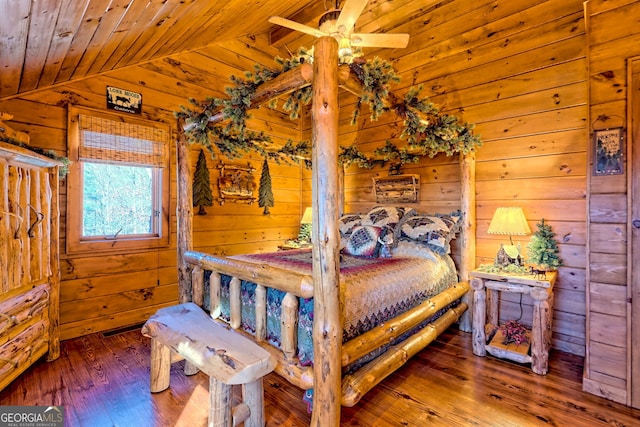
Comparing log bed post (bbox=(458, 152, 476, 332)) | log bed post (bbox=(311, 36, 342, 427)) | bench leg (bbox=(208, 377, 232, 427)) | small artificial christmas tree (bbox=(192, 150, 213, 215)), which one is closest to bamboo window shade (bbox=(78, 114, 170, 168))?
small artificial christmas tree (bbox=(192, 150, 213, 215))

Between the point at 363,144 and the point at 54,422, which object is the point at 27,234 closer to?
the point at 54,422

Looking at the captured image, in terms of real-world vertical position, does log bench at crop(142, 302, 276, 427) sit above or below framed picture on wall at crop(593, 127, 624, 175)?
below

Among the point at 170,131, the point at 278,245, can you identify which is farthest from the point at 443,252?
the point at 170,131

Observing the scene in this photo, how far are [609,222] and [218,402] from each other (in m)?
2.57

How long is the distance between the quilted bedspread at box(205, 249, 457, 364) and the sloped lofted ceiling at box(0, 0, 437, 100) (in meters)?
1.86

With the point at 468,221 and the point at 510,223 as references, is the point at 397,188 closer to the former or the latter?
the point at 468,221

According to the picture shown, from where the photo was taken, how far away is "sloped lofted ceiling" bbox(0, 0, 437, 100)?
5.33 feet

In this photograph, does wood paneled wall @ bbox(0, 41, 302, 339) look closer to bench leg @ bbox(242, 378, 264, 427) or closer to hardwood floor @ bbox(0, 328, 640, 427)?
hardwood floor @ bbox(0, 328, 640, 427)

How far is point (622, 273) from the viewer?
6.28 ft

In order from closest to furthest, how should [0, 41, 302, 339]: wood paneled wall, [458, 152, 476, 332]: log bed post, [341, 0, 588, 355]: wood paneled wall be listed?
[341, 0, 588, 355]: wood paneled wall, [0, 41, 302, 339]: wood paneled wall, [458, 152, 476, 332]: log bed post

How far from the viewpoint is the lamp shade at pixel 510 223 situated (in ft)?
8.34

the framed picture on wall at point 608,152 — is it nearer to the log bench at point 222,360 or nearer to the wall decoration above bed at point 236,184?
the log bench at point 222,360

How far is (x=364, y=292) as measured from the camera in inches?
77.2

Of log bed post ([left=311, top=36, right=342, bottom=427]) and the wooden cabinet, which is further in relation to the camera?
the wooden cabinet
